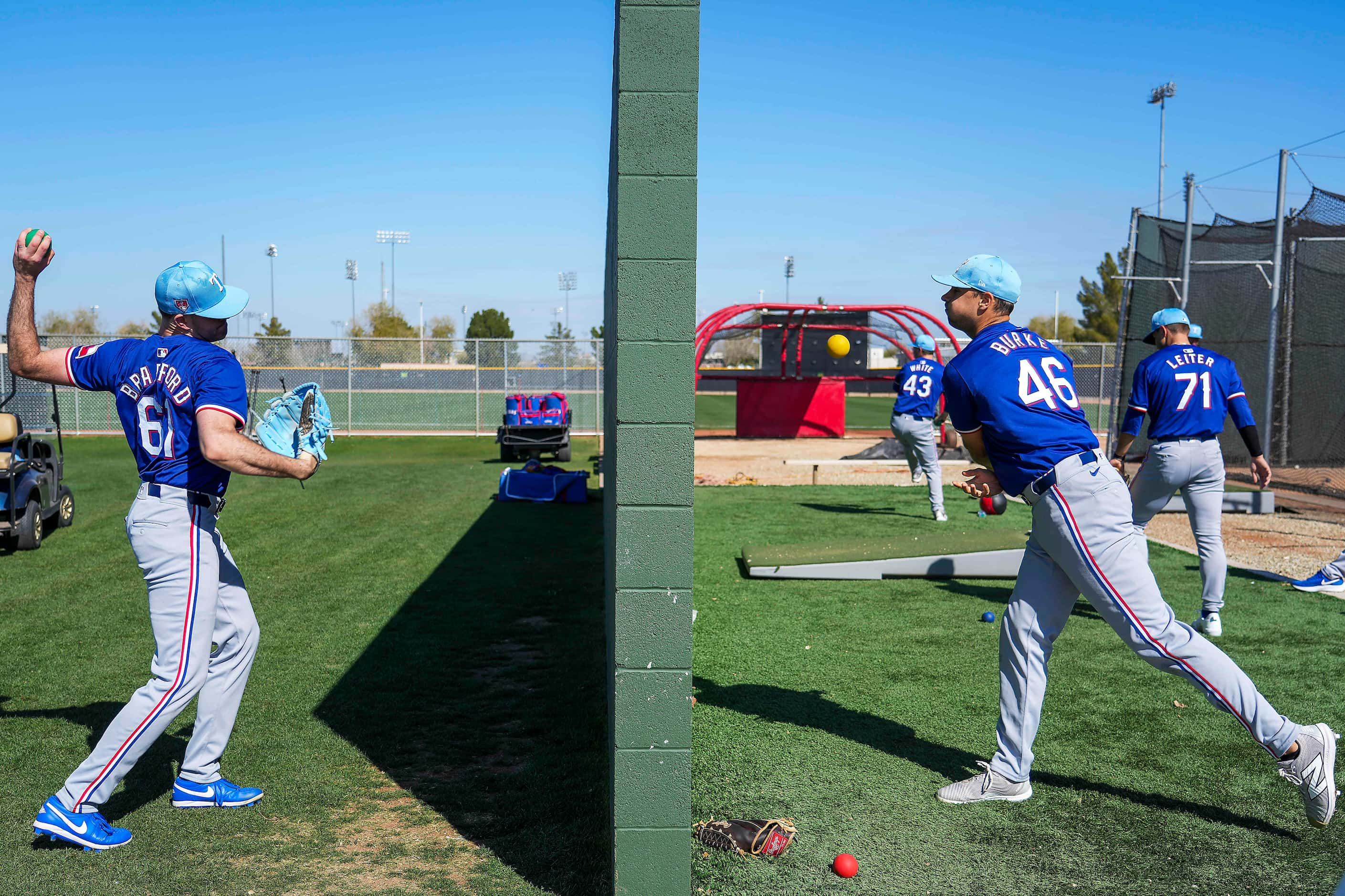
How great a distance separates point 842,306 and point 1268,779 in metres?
18.1

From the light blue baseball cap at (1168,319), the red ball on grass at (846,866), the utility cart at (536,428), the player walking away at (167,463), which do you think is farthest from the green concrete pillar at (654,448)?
the utility cart at (536,428)

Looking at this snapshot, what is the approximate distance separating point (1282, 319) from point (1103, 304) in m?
53.2

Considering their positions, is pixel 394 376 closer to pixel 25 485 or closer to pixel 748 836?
pixel 25 485

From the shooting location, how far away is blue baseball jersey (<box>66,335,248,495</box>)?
3545mm

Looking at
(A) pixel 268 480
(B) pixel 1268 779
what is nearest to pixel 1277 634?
(B) pixel 1268 779

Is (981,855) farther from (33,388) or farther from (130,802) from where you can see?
(33,388)

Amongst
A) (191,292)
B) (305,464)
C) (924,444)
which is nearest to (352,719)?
(305,464)

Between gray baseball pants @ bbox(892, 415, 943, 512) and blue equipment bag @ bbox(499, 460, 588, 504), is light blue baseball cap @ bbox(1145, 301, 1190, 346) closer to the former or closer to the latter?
gray baseball pants @ bbox(892, 415, 943, 512)

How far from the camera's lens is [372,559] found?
927 cm

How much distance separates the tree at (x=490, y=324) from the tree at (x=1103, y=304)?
41.8 meters

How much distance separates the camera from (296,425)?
3.91 m

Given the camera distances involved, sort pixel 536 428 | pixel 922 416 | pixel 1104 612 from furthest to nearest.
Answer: pixel 536 428 → pixel 922 416 → pixel 1104 612

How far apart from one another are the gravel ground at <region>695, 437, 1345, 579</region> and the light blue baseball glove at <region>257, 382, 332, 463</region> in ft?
26.3

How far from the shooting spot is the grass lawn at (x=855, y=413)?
30500mm
